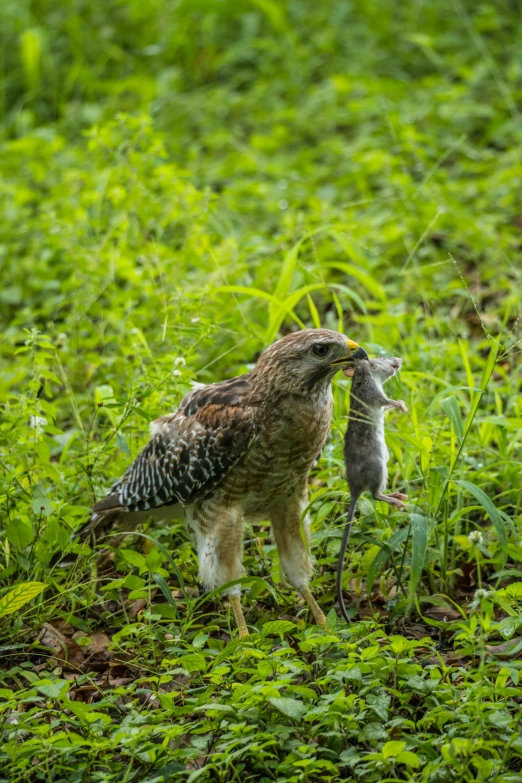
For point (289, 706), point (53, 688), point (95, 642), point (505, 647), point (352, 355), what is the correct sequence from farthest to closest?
point (95, 642) → point (352, 355) → point (505, 647) → point (53, 688) → point (289, 706)

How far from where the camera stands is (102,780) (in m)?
3.61

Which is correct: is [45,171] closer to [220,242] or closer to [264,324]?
[220,242]

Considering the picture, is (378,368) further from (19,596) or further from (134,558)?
(19,596)

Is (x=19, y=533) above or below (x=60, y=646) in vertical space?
above

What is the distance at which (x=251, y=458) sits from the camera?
4.48 metres

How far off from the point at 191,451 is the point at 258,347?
68.5 inches

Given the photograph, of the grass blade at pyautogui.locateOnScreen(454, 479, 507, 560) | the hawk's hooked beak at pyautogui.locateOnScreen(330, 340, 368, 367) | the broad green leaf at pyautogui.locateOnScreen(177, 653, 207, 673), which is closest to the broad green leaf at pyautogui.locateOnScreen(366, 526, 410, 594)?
the grass blade at pyautogui.locateOnScreen(454, 479, 507, 560)

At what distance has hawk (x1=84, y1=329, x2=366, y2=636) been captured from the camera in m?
4.43

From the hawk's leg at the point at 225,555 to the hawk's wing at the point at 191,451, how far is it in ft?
0.50

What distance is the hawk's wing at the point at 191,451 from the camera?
4.48 meters

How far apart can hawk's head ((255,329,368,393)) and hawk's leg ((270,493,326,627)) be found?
1.82ft

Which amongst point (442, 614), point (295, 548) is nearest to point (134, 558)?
point (295, 548)

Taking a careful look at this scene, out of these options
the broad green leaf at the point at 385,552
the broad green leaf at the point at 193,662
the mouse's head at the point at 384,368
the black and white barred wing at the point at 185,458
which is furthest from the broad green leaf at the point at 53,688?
the mouse's head at the point at 384,368

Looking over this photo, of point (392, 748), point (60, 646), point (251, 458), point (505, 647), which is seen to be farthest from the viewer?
point (60, 646)
